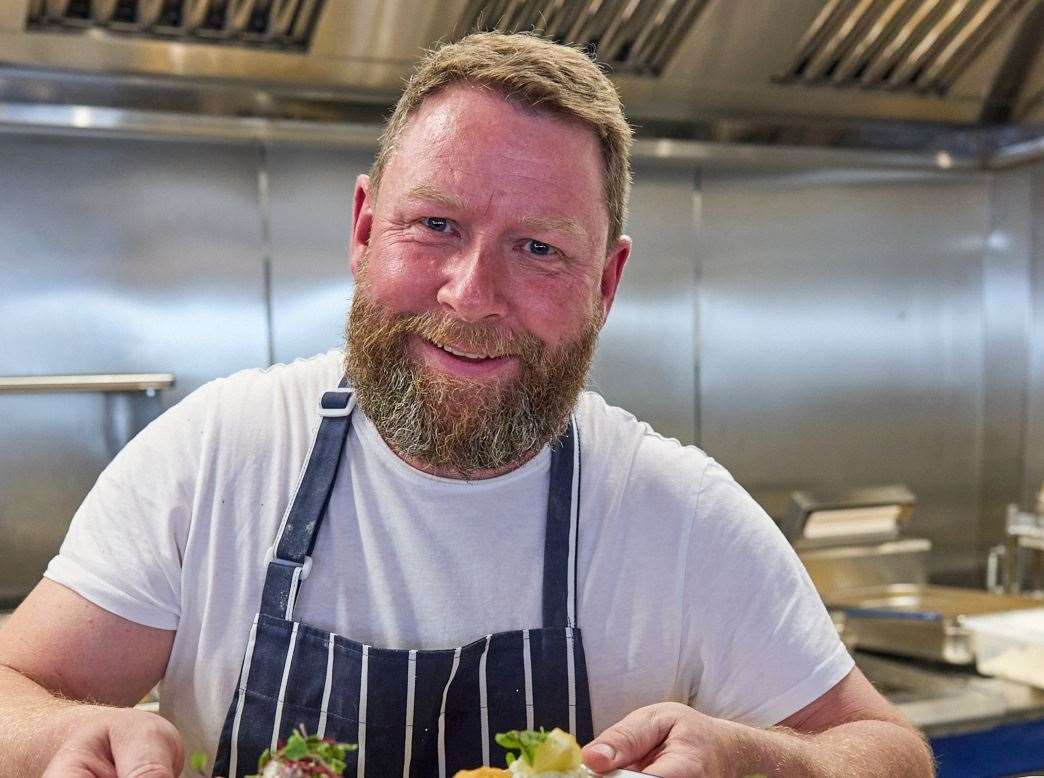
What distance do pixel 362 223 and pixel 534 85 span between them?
313mm

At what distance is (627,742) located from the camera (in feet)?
3.79

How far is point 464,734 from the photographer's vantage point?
1.42 meters

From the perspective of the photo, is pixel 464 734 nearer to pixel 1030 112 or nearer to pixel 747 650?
pixel 747 650

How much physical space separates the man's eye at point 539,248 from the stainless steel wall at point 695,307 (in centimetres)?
199

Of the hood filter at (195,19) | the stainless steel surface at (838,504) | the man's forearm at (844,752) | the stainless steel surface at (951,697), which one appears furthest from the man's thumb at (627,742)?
the hood filter at (195,19)

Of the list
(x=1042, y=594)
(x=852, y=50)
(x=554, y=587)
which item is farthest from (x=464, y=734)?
(x=1042, y=594)

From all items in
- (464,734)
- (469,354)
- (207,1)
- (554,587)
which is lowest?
(464,734)

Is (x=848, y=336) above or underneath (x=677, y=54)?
underneath

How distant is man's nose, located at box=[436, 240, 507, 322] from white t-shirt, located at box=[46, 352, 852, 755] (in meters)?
0.25

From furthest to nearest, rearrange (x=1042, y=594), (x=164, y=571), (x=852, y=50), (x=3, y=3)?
(x=1042, y=594)
(x=852, y=50)
(x=3, y=3)
(x=164, y=571)

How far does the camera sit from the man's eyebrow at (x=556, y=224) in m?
1.37

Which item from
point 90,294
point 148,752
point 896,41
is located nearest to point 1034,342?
point 896,41

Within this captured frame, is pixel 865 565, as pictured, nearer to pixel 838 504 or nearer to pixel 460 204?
pixel 838 504

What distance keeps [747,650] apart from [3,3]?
224 cm
